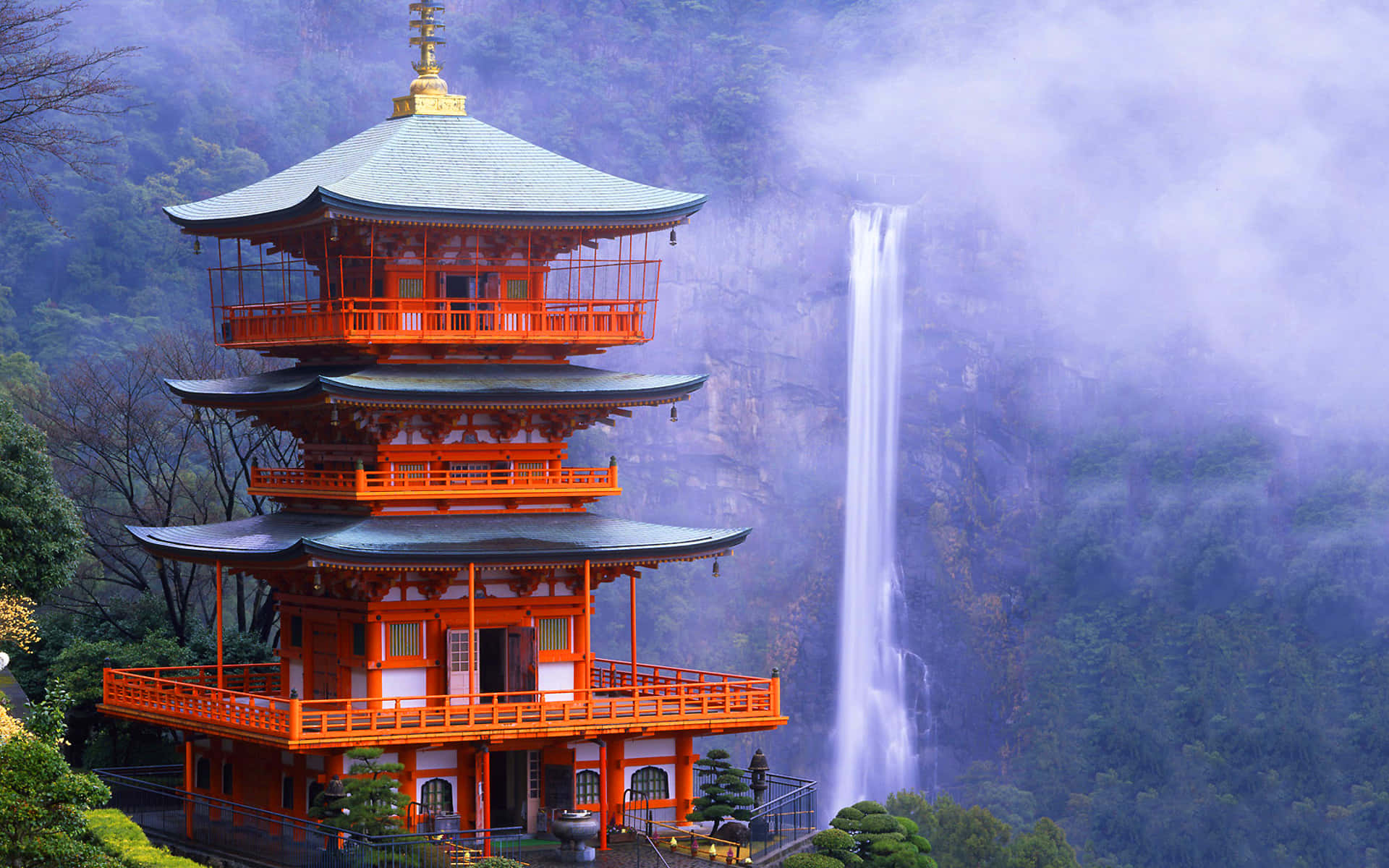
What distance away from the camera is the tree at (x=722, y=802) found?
28.8 meters

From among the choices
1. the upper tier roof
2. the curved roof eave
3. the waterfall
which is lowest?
the waterfall

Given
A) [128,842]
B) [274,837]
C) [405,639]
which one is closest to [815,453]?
[405,639]

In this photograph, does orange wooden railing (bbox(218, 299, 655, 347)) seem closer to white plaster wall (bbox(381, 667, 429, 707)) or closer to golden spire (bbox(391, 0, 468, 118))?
golden spire (bbox(391, 0, 468, 118))

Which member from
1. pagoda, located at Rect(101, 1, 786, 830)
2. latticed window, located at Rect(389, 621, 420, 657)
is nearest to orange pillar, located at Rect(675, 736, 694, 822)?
pagoda, located at Rect(101, 1, 786, 830)

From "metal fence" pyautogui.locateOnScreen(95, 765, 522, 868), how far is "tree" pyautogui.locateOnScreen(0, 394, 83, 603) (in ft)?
13.0

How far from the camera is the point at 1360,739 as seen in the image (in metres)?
72.9

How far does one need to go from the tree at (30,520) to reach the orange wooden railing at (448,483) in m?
4.08

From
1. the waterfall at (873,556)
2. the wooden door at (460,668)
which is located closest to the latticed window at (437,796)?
the wooden door at (460,668)

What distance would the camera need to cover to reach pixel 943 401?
9575 centimetres

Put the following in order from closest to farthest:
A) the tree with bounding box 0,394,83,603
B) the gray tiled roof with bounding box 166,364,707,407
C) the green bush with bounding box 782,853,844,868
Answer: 1. the green bush with bounding box 782,853,844,868
2. the gray tiled roof with bounding box 166,364,707,407
3. the tree with bounding box 0,394,83,603

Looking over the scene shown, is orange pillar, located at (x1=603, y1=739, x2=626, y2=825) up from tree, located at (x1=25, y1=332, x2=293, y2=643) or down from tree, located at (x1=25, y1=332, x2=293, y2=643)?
down

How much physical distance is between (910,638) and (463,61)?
5150 centimetres

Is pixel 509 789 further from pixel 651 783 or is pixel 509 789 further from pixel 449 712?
pixel 449 712

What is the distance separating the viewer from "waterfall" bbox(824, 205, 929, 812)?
279 ft
